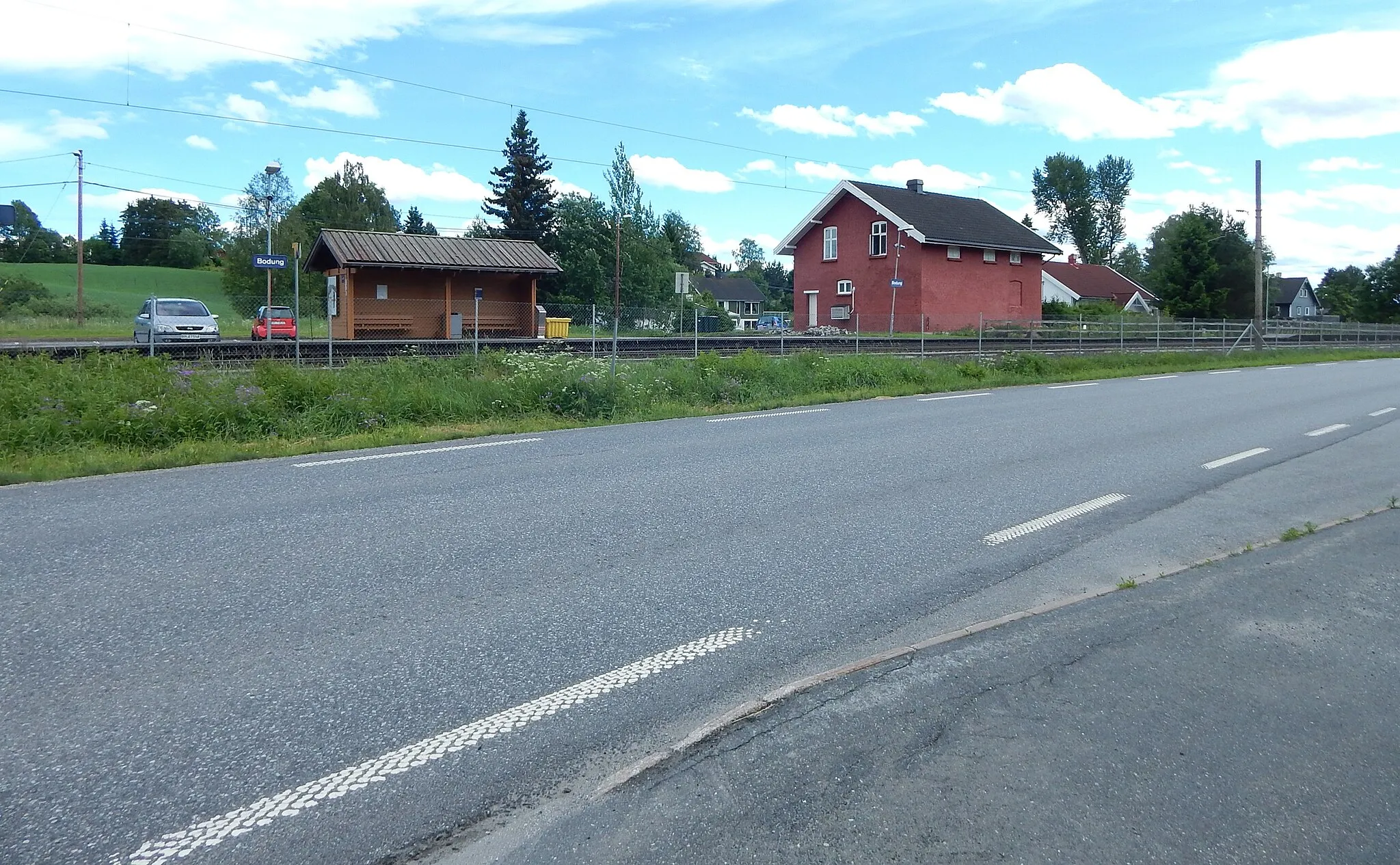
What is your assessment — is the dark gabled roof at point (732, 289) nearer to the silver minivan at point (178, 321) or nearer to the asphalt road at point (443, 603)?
the silver minivan at point (178, 321)

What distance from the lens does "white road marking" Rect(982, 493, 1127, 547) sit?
7.07m

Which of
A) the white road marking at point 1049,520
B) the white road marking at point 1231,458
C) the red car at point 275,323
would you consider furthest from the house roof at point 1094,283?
the white road marking at point 1049,520

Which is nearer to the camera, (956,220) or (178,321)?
(178,321)

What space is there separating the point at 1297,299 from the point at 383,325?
4211 inches

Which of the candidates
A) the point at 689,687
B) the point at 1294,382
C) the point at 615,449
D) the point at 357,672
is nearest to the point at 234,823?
the point at 357,672

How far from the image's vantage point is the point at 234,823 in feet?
10.2

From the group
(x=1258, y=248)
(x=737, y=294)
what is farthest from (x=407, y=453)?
(x=737, y=294)

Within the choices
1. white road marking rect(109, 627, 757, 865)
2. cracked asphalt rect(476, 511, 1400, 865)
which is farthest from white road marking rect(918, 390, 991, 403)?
white road marking rect(109, 627, 757, 865)

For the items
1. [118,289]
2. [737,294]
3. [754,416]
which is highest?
[737,294]

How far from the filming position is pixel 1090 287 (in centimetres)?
8944

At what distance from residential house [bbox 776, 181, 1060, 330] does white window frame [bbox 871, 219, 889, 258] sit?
0.04 meters

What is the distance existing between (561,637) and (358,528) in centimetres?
274

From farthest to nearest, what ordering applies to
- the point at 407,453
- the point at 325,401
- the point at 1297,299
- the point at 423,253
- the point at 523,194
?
the point at 1297,299 < the point at 523,194 < the point at 423,253 < the point at 325,401 < the point at 407,453

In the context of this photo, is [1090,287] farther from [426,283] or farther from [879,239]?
[426,283]
